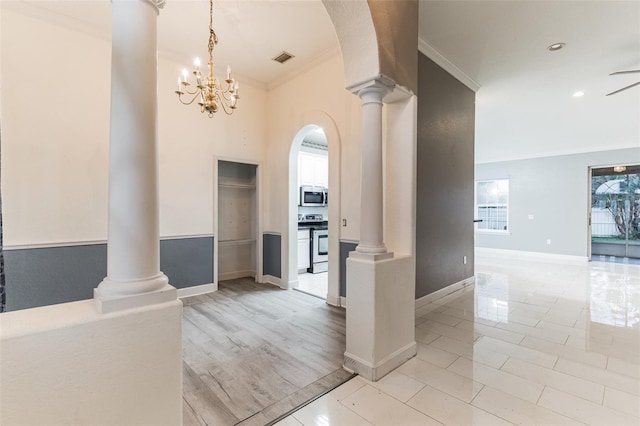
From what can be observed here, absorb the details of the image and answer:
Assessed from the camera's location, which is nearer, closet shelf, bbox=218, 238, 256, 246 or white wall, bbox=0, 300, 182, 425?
white wall, bbox=0, 300, 182, 425

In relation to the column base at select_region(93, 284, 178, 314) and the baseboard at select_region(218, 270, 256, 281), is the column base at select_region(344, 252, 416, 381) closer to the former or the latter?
the column base at select_region(93, 284, 178, 314)

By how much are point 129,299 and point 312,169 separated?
5.26 m

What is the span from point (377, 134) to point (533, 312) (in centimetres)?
314

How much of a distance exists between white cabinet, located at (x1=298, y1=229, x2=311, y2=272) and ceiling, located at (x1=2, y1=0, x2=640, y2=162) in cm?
269

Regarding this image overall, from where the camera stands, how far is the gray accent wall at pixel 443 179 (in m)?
3.61

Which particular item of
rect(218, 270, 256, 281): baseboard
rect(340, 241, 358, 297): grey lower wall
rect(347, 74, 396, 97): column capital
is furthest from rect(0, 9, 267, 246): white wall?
rect(347, 74, 396, 97): column capital

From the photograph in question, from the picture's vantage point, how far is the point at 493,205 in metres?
8.79

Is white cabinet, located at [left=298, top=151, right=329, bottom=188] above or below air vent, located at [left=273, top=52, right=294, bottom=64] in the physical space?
below

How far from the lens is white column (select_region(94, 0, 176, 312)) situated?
1.19m

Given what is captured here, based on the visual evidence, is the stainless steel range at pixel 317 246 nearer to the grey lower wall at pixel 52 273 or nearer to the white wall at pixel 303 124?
the white wall at pixel 303 124

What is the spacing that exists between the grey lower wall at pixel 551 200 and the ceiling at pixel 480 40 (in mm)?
2253

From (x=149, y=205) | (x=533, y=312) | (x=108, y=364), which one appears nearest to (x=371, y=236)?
(x=149, y=205)

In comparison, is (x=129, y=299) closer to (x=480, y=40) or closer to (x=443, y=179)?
(x=443, y=179)

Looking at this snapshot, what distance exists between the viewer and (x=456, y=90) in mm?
4215
